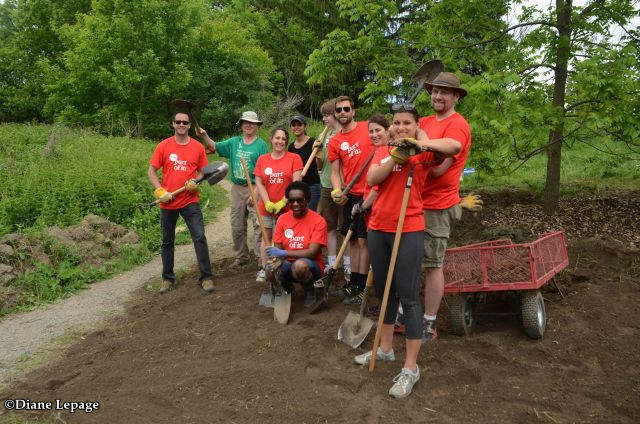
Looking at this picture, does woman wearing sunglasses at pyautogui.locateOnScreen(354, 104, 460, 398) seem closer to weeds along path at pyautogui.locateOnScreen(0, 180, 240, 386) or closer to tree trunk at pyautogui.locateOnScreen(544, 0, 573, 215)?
weeds along path at pyautogui.locateOnScreen(0, 180, 240, 386)

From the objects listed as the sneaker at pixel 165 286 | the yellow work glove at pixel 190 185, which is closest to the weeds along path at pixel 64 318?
the sneaker at pixel 165 286

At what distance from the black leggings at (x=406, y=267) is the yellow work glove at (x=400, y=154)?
0.51 metres

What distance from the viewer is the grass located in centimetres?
669

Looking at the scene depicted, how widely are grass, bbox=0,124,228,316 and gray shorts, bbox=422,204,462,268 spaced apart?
4677mm

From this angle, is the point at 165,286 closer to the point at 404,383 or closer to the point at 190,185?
the point at 190,185

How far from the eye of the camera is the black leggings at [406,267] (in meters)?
3.43

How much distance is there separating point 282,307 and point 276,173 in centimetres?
157

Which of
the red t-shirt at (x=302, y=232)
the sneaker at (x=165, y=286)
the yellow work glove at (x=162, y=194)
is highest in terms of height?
the yellow work glove at (x=162, y=194)

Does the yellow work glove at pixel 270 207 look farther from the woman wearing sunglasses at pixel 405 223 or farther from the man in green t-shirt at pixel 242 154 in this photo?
the woman wearing sunglasses at pixel 405 223

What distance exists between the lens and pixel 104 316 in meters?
5.70

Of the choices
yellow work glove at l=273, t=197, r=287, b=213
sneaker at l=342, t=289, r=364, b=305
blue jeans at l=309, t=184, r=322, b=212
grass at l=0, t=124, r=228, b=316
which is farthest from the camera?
grass at l=0, t=124, r=228, b=316

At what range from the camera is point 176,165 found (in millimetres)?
5965

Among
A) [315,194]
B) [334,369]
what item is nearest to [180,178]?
[315,194]

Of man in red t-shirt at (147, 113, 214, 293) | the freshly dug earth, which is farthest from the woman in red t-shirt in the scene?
the freshly dug earth
